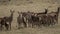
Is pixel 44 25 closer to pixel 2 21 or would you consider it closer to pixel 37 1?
pixel 2 21

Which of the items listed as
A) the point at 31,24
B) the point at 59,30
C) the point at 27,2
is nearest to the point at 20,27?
the point at 31,24

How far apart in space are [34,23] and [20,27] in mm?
832

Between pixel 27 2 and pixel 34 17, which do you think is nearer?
pixel 34 17

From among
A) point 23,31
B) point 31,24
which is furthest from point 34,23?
point 23,31

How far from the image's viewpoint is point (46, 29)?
17.0 meters

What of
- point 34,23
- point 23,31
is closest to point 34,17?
point 34,23

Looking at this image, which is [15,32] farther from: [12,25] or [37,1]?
[37,1]

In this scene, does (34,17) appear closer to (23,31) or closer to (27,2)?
(23,31)

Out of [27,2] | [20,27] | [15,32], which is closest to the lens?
[15,32]

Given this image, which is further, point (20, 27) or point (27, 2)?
point (27, 2)

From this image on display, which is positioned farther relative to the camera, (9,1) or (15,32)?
(9,1)

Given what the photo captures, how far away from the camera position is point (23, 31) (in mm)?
16672

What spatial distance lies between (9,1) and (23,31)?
13061 millimetres

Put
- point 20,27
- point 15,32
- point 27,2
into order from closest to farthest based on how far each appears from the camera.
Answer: point 15,32 < point 20,27 < point 27,2
